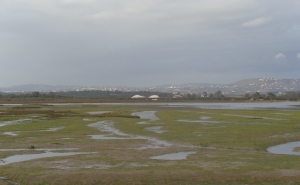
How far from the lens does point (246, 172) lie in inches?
715

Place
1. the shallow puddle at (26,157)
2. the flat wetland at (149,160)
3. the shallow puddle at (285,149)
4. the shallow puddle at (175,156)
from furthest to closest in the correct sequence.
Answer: the shallow puddle at (285,149) < the shallow puddle at (175,156) < the shallow puddle at (26,157) < the flat wetland at (149,160)

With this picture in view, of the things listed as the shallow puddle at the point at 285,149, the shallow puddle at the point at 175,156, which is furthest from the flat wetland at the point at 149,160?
the shallow puddle at the point at 285,149

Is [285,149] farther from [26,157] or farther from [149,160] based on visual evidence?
[26,157]

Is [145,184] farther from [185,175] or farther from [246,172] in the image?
[246,172]

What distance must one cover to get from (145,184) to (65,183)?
3.57m

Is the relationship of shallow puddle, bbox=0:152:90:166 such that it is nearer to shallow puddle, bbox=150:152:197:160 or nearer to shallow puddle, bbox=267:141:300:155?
shallow puddle, bbox=150:152:197:160

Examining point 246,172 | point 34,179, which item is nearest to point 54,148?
point 34,179

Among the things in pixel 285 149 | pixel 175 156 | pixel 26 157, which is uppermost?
pixel 26 157

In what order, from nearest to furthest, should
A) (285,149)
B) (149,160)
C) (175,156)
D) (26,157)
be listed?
(149,160) → (26,157) → (175,156) → (285,149)

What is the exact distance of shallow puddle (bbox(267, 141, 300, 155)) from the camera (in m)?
26.0

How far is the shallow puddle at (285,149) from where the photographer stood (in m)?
26.0

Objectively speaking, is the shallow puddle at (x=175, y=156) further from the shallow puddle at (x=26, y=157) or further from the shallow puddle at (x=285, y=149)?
the shallow puddle at (x=285, y=149)

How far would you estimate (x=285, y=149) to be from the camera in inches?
1087

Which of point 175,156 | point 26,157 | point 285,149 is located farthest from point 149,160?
point 285,149
